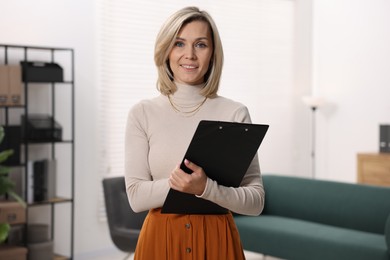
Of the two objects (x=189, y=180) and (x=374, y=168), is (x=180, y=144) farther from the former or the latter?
(x=374, y=168)

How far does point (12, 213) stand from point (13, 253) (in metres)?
0.32

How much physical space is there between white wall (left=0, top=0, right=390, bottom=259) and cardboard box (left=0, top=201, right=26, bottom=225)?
0.91 meters

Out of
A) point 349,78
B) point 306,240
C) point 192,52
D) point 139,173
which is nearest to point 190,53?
point 192,52

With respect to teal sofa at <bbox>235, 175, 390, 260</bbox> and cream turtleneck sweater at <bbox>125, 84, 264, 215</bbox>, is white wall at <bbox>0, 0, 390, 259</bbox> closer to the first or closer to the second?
teal sofa at <bbox>235, 175, 390, 260</bbox>

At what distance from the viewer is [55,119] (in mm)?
5488

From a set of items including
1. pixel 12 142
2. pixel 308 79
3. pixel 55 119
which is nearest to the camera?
pixel 12 142

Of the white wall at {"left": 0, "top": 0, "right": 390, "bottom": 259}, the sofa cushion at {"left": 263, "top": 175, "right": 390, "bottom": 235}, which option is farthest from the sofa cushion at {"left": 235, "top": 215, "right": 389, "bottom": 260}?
the white wall at {"left": 0, "top": 0, "right": 390, "bottom": 259}

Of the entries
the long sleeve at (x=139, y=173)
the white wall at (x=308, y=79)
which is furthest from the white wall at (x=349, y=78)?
the long sleeve at (x=139, y=173)

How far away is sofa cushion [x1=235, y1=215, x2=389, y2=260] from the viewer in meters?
4.40

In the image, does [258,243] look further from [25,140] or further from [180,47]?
[180,47]

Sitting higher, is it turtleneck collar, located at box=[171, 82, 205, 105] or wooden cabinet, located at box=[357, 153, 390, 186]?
turtleneck collar, located at box=[171, 82, 205, 105]

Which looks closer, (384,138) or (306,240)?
(306,240)

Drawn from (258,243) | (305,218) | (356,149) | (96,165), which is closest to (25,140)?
(96,165)

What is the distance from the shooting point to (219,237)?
5.70 ft
